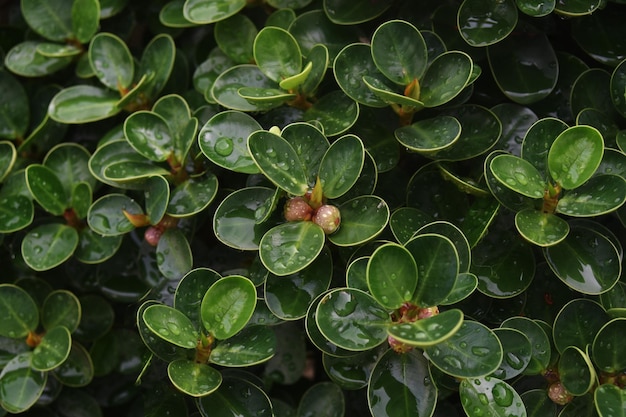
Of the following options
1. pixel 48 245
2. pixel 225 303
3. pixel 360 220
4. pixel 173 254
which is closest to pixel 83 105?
pixel 48 245

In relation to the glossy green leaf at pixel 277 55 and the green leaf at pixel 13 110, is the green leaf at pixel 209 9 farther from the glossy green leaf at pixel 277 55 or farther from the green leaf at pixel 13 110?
the green leaf at pixel 13 110

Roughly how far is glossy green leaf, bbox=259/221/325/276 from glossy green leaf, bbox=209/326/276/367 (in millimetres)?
169

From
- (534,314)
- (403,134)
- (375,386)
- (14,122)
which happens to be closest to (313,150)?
(403,134)

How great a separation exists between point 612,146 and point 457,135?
1.35ft

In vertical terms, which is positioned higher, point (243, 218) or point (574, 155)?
point (574, 155)

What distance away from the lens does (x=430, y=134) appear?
1.46 meters

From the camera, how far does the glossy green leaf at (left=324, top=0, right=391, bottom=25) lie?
5.44 feet

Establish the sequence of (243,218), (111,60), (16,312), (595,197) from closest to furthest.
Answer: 1. (595,197)
2. (243,218)
3. (16,312)
4. (111,60)

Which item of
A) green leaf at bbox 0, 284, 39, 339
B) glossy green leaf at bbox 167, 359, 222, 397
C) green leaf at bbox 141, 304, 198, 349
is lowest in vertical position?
green leaf at bbox 0, 284, 39, 339

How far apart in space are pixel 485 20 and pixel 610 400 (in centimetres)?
87

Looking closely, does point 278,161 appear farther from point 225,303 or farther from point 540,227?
point 540,227

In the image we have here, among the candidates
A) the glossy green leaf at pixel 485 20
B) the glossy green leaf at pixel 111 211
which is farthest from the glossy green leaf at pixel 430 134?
the glossy green leaf at pixel 111 211

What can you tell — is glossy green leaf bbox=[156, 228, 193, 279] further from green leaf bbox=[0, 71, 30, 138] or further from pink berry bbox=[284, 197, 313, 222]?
green leaf bbox=[0, 71, 30, 138]

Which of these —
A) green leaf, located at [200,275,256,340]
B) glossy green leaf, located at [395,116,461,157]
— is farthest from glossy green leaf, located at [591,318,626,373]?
green leaf, located at [200,275,256,340]
